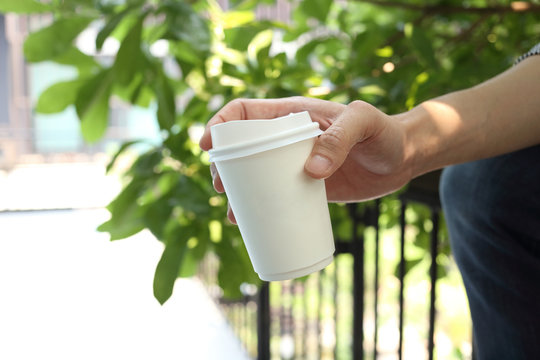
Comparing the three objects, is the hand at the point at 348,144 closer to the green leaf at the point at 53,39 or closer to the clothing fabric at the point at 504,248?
the clothing fabric at the point at 504,248

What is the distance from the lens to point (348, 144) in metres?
0.65

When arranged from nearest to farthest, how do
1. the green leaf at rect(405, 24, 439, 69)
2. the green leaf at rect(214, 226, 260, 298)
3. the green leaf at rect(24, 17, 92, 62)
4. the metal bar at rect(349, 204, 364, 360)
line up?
the green leaf at rect(24, 17, 92, 62) → the green leaf at rect(214, 226, 260, 298) → the green leaf at rect(405, 24, 439, 69) → the metal bar at rect(349, 204, 364, 360)

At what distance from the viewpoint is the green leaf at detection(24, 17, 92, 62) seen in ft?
3.32

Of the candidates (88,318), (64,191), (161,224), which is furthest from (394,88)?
(64,191)

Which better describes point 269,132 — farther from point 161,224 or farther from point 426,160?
point 161,224

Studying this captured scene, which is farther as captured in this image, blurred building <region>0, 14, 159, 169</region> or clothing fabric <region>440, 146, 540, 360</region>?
blurred building <region>0, 14, 159, 169</region>

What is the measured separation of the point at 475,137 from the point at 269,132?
0.36 metres

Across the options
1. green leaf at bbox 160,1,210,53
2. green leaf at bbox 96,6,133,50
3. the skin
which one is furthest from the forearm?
green leaf at bbox 96,6,133,50

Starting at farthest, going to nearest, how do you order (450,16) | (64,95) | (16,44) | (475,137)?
(16,44)
(450,16)
(64,95)
(475,137)

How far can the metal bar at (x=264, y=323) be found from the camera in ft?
7.96

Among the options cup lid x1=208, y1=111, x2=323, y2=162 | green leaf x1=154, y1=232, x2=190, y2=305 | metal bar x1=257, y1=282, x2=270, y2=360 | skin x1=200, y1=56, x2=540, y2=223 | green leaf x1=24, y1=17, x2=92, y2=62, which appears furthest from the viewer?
metal bar x1=257, y1=282, x2=270, y2=360

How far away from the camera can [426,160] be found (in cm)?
84

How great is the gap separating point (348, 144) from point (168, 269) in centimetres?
42

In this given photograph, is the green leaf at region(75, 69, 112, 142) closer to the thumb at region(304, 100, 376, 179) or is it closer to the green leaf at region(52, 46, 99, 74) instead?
the green leaf at region(52, 46, 99, 74)
